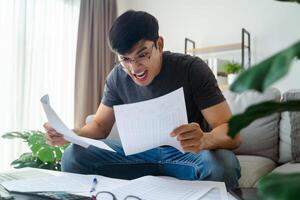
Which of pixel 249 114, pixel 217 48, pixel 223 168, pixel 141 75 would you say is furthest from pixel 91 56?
pixel 249 114

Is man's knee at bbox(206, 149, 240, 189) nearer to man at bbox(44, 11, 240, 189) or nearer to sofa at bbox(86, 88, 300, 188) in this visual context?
man at bbox(44, 11, 240, 189)

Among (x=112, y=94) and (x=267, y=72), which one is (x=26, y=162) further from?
(x=267, y=72)

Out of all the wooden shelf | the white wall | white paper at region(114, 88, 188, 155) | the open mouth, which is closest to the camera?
white paper at region(114, 88, 188, 155)

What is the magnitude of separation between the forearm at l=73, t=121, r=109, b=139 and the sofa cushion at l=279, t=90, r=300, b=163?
34.7 inches

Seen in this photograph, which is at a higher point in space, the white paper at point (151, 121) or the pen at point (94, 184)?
the white paper at point (151, 121)

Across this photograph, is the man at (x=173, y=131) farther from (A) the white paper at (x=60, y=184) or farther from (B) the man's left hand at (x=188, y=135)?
(A) the white paper at (x=60, y=184)

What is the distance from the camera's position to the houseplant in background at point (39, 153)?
1.86 metres

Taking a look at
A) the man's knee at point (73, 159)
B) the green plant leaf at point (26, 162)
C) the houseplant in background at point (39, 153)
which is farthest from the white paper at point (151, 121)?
the green plant leaf at point (26, 162)

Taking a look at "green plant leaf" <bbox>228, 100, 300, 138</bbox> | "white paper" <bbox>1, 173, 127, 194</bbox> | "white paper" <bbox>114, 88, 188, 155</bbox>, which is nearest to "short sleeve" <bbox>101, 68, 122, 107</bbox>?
"white paper" <bbox>114, 88, 188, 155</bbox>

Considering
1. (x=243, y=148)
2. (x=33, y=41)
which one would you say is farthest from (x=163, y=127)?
(x=33, y=41)

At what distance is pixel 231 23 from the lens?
2797mm

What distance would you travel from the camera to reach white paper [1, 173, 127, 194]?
0.83m

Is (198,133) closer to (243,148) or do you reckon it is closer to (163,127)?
(163,127)

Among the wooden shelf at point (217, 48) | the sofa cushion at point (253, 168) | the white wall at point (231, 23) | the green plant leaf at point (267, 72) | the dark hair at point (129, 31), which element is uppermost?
the white wall at point (231, 23)
